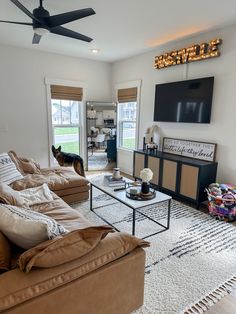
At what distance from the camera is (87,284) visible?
1124mm

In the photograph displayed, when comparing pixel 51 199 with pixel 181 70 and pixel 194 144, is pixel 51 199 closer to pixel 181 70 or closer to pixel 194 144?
pixel 194 144

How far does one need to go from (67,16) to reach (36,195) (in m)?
1.92

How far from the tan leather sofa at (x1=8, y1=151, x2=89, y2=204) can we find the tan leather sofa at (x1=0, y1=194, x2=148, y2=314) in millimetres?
1932

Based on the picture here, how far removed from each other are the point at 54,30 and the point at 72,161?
2205 mm

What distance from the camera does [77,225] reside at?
1872mm

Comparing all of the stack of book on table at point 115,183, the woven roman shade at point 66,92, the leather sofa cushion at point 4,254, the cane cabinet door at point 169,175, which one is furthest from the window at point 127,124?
the leather sofa cushion at point 4,254

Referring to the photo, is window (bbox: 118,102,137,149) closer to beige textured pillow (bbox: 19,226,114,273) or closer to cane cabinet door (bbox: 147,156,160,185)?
cane cabinet door (bbox: 147,156,160,185)

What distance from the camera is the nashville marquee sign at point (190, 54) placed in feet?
10.5

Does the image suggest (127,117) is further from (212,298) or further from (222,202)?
(212,298)

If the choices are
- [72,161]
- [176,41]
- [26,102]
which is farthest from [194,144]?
[26,102]

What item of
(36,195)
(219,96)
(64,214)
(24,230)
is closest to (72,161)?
(36,195)

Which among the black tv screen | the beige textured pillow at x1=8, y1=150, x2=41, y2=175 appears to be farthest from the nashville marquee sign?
the beige textured pillow at x1=8, y1=150, x2=41, y2=175

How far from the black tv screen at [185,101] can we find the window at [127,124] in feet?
2.99

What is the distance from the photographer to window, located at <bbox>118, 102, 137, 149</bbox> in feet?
16.7
